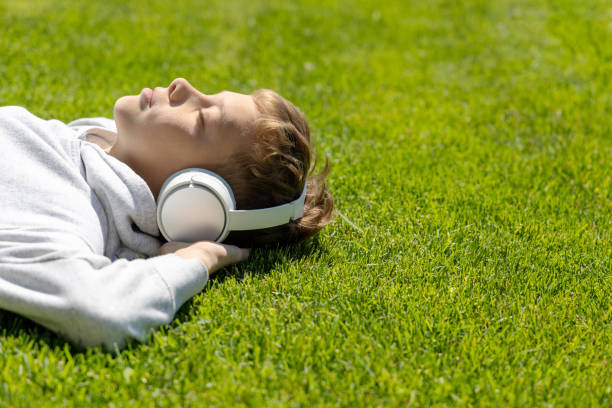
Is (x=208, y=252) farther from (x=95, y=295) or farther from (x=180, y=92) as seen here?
(x=180, y=92)

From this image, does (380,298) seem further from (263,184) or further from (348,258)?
(263,184)

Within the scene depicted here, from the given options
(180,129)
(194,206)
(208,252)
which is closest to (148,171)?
(180,129)

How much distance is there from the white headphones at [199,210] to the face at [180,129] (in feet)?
0.47

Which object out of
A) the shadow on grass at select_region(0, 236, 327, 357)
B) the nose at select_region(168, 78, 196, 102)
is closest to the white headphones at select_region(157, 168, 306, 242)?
the shadow on grass at select_region(0, 236, 327, 357)

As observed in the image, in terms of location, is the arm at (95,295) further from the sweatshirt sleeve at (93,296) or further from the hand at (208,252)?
the hand at (208,252)

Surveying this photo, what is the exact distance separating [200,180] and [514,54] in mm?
5874

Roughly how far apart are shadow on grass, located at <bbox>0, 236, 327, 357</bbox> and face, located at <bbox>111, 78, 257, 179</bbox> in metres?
0.58

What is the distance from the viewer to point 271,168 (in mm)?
3170

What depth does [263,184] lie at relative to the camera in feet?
10.5

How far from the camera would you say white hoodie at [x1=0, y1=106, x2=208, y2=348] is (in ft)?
8.17

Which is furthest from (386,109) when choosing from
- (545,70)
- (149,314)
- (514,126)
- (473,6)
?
(473,6)

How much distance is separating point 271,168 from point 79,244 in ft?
3.32

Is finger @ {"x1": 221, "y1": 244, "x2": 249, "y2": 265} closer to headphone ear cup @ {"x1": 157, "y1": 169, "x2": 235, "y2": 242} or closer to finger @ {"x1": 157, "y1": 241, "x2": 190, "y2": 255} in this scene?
headphone ear cup @ {"x1": 157, "y1": 169, "x2": 235, "y2": 242}

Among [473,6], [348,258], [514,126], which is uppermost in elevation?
[473,6]
